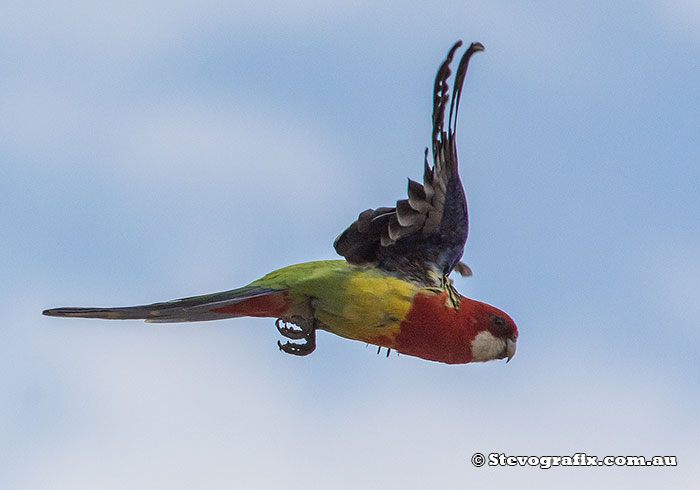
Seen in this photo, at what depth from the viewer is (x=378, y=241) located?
9.77 meters

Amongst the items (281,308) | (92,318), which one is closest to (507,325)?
(281,308)

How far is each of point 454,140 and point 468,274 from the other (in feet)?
10.3

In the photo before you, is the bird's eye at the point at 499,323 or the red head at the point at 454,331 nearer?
the red head at the point at 454,331

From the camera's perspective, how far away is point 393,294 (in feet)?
31.4

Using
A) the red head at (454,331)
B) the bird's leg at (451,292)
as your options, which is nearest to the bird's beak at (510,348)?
the red head at (454,331)

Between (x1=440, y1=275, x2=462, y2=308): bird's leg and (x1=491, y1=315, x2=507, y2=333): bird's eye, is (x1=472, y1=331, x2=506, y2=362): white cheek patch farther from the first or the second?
(x1=440, y1=275, x2=462, y2=308): bird's leg

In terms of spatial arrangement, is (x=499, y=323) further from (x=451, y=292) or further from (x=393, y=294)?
(x=393, y=294)

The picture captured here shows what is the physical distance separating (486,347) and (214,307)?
2711 millimetres

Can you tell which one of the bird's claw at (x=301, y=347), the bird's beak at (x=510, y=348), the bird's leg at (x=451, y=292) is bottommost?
the bird's claw at (x=301, y=347)

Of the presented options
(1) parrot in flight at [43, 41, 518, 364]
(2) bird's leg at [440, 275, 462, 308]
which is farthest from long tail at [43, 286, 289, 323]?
(2) bird's leg at [440, 275, 462, 308]

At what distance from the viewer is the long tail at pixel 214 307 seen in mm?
9500

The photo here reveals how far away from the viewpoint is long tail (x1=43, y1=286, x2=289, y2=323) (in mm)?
9500

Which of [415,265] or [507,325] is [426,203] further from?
[507,325]

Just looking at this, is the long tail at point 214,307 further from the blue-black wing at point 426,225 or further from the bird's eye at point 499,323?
the bird's eye at point 499,323
